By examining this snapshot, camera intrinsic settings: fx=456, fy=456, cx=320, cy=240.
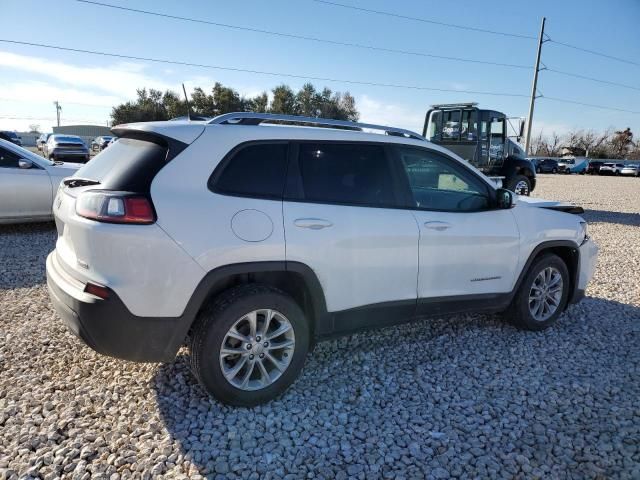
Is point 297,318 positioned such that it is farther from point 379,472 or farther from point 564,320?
point 564,320

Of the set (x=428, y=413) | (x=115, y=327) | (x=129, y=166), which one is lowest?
(x=428, y=413)

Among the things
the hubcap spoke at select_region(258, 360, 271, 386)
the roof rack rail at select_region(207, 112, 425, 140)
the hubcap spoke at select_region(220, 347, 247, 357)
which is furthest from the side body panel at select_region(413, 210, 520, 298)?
the hubcap spoke at select_region(220, 347, 247, 357)

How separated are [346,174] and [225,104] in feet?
178

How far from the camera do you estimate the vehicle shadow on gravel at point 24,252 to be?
213 inches

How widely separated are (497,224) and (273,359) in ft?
7.30

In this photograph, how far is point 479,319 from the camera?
4.64 m

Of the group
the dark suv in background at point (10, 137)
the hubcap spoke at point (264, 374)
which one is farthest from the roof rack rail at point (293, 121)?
the dark suv in background at point (10, 137)

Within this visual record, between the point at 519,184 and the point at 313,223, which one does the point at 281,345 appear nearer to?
the point at 313,223

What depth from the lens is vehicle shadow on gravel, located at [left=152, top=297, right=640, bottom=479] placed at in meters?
2.51

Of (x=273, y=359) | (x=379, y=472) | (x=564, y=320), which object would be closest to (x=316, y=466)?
(x=379, y=472)

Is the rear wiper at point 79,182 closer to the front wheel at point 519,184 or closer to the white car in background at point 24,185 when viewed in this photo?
the white car in background at point 24,185

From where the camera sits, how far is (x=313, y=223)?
2949 mm

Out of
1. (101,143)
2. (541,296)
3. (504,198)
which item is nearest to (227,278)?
(504,198)

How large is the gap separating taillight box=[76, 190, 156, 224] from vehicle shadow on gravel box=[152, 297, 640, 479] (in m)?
1.26
